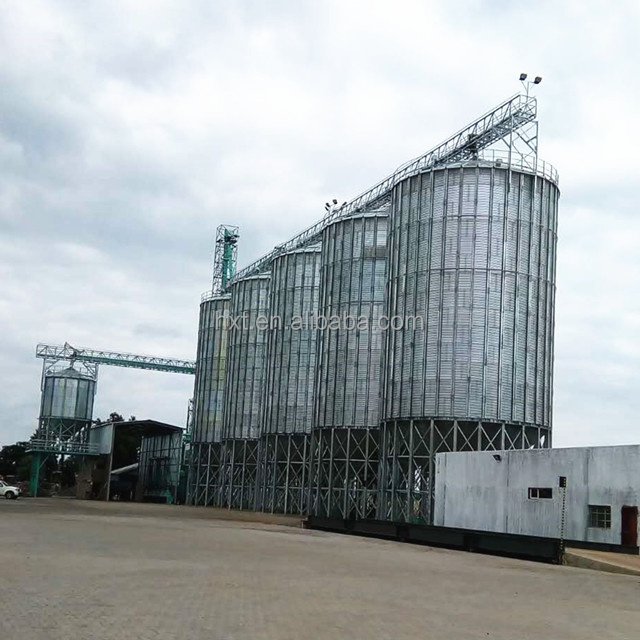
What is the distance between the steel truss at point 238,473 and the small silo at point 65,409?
1891cm

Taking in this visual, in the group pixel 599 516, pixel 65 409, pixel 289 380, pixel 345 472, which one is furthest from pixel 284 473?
pixel 599 516

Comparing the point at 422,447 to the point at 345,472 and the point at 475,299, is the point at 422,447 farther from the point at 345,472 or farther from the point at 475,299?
the point at 345,472

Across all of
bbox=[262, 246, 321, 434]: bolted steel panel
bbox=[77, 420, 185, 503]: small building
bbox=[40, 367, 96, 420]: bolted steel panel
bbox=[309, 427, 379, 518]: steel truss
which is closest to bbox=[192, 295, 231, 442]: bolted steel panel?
bbox=[77, 420, 185, 503]: small building

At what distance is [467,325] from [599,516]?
1670 cm

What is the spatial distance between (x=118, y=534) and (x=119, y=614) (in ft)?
68.0

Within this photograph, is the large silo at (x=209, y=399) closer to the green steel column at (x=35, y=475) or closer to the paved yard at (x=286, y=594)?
the green steel column at (x=35, y=475)

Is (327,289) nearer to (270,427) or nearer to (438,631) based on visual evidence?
(270,427)

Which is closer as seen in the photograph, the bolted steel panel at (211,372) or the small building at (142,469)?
the bolted steel panel at (211,372)

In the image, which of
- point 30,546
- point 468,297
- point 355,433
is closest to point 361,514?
point 355,433

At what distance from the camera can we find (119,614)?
14.3 metres

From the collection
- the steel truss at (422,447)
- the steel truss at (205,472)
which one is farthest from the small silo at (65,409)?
the steel truss at (422,447)

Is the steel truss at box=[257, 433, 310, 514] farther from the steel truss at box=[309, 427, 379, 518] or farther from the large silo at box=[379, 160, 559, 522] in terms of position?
the large silo at box=[379, 160, 559, 522]

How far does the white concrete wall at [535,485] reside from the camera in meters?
33.1

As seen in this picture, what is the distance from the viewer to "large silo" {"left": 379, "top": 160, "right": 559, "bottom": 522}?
4828 centimetres
